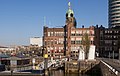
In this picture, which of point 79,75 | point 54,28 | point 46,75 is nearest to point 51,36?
point 54,28

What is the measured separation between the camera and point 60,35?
148 metres

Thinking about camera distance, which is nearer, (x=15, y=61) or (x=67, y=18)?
(x=15, y=61)

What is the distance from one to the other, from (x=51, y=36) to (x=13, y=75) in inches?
2993

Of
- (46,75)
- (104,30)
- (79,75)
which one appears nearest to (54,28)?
(104,30)

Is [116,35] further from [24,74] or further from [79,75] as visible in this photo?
[24,74]

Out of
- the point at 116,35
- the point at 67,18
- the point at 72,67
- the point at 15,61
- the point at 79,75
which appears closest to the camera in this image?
the point at 79,75

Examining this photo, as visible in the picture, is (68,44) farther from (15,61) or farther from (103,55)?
(15,61)

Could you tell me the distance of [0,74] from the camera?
73.9 m

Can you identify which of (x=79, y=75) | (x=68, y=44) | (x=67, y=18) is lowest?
(x=79, y=75)

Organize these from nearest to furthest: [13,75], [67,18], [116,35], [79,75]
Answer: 1. [13,75]
2. [79,75]
3. [116,35]
4. [67,18]

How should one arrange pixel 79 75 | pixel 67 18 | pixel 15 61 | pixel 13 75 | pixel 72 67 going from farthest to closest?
pixel 67 18 → pixel 15 61 → pixel 72 67 → pixel 79 75 → pixel 13 75

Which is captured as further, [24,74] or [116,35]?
[116,35]

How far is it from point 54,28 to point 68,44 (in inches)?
414

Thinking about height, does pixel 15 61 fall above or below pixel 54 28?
below
